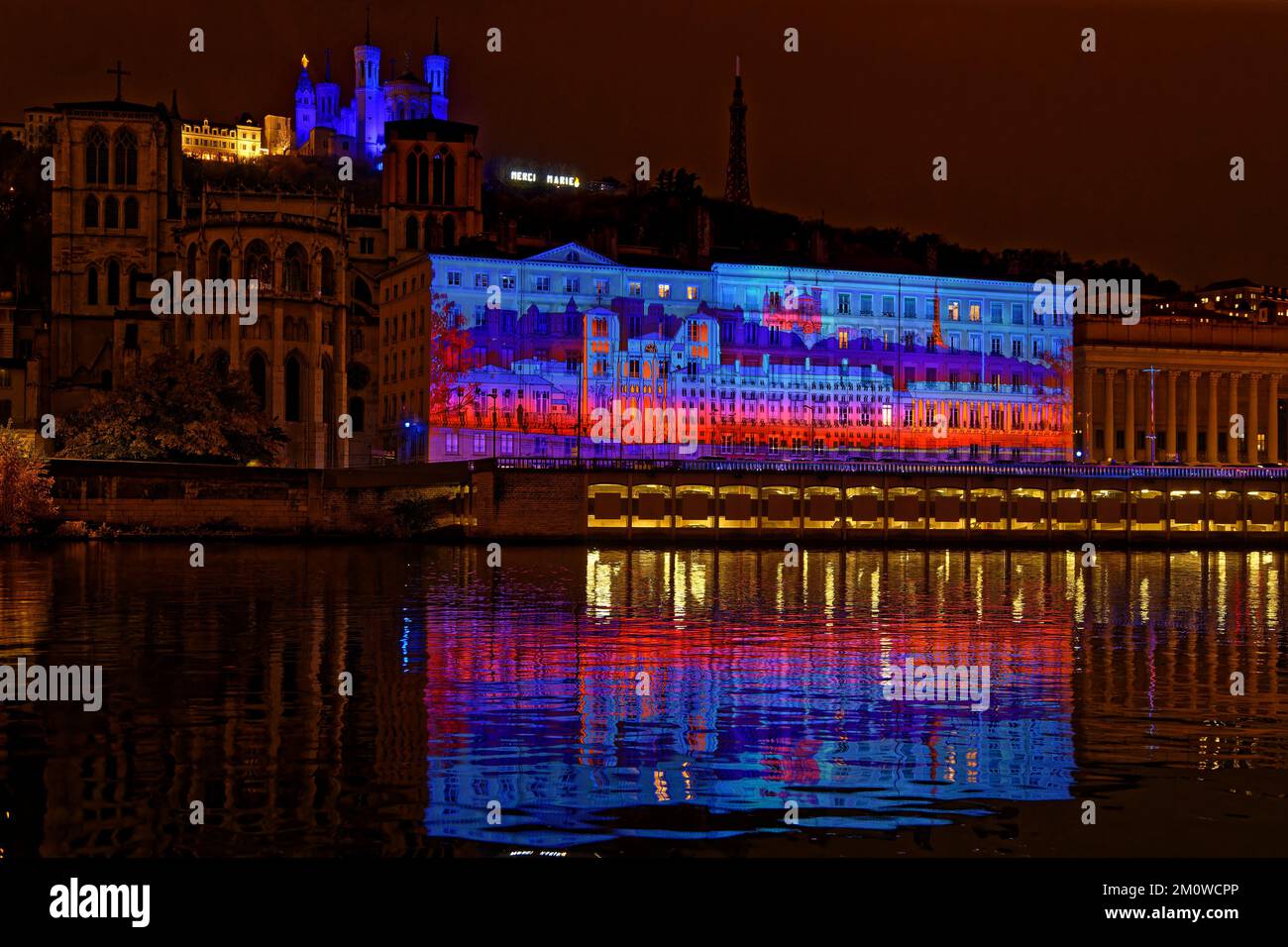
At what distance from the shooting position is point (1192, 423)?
143625 mm

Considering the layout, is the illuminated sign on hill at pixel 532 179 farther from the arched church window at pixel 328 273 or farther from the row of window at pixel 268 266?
the row of window at pixel 268 266

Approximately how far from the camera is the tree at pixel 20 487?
84.0 m

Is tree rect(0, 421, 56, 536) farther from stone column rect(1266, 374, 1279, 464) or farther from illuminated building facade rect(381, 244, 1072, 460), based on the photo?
stone column rect(1266, 374, 1279, 464)

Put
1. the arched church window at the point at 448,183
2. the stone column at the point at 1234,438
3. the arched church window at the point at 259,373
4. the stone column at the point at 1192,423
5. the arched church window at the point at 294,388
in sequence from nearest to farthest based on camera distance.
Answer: the arched church window at the point at 259,373 < the arched church window at the point at 294,388 < the arched church window at the point at 448,183 < the stone column at the point at 1192,423 < the stone column at the point at 1234,438

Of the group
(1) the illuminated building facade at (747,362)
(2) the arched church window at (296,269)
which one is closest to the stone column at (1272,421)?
(1) the illuminated building facade at (747,362)

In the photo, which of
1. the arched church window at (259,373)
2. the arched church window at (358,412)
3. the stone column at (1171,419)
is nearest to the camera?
the arched church window at (259,373)

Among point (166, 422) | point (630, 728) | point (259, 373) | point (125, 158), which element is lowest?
point (630, 728)

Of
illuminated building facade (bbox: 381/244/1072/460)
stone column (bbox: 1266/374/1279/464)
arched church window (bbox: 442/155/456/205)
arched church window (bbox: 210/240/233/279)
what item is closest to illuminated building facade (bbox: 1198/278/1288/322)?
stone column (bbox: 1266/374/1279/464)

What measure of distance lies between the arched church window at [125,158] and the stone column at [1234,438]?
3619 inches

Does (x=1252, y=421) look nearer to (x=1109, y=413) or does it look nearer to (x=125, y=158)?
(x=1109, y=413)

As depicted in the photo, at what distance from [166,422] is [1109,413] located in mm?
77985

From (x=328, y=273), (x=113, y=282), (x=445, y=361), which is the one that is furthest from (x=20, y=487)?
(x=113, y=282)

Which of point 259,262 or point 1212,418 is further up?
point 259,262
